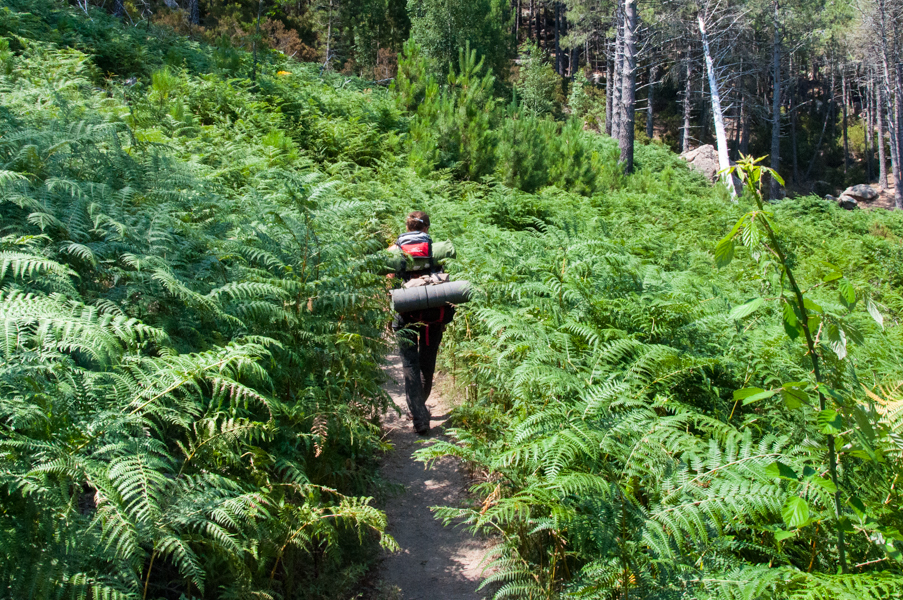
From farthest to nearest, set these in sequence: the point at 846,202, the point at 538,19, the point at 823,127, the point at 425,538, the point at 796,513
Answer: the point at 538,19
the point at 823,127
the point at 846,202
the point at 425,538
the point at 796,513

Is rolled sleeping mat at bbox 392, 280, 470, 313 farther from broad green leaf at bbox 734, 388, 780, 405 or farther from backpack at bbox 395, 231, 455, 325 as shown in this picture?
broad green leaf at bbox 734, 388, 780, 405

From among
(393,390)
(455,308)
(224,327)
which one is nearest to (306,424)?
(224,327)

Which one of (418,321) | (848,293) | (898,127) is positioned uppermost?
(898,127)

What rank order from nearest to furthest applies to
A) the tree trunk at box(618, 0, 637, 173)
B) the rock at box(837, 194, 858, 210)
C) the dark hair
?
the dark hair < the tree trunk at box(618, 0, 637, 173) < the rock at box(837, 194, 858, 210)

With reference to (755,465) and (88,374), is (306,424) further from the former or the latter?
(755,465)

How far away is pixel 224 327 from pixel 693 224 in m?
8.70

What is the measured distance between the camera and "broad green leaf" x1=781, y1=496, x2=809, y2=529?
1636mm

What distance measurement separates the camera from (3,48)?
8.46 m

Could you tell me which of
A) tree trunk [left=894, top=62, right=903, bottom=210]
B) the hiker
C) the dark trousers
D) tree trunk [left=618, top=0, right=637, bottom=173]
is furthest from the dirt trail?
tree trunk [left=894, top=62, right=903, bottom=210]

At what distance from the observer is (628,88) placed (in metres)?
15.2

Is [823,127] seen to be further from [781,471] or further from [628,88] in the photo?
[781,471]

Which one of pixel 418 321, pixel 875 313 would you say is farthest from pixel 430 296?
pixel 875 313

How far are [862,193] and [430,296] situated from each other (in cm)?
4130

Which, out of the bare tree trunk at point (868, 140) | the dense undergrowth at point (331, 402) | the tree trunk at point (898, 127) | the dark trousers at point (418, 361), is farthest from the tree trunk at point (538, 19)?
the dark trousers at point (418, 361)
